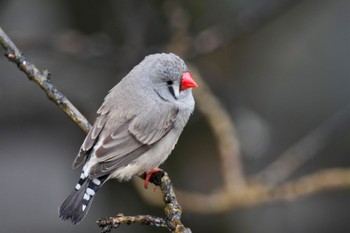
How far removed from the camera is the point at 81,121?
5.23 meters

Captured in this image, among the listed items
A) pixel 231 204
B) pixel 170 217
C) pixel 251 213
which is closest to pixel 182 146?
pixel 251 213

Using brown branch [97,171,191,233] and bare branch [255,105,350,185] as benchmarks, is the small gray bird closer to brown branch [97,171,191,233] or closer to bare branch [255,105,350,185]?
brown branch [97,171,191,233]

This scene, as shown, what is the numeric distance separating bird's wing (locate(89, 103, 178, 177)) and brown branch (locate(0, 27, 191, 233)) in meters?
0.21

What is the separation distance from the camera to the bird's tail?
193 inches

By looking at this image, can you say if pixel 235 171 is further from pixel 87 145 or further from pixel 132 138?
pixel 87 145

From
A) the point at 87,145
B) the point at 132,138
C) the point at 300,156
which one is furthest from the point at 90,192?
the point at 300,156

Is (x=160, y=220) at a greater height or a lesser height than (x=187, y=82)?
lesser

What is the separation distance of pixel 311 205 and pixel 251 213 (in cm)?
70

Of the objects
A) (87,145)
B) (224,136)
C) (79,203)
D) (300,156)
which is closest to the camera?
(79,203)

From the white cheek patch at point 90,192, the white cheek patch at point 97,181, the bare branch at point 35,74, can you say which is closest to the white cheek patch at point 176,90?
the bare branch at point 35,74

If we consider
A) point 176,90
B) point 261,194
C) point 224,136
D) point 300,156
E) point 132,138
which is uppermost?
point 300,156

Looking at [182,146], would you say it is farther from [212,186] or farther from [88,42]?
[88,42]

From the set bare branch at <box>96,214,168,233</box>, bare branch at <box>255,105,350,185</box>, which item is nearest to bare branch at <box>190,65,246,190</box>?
bare branch at <box>255,105,350,185</box>

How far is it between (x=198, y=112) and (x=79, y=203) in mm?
3393
